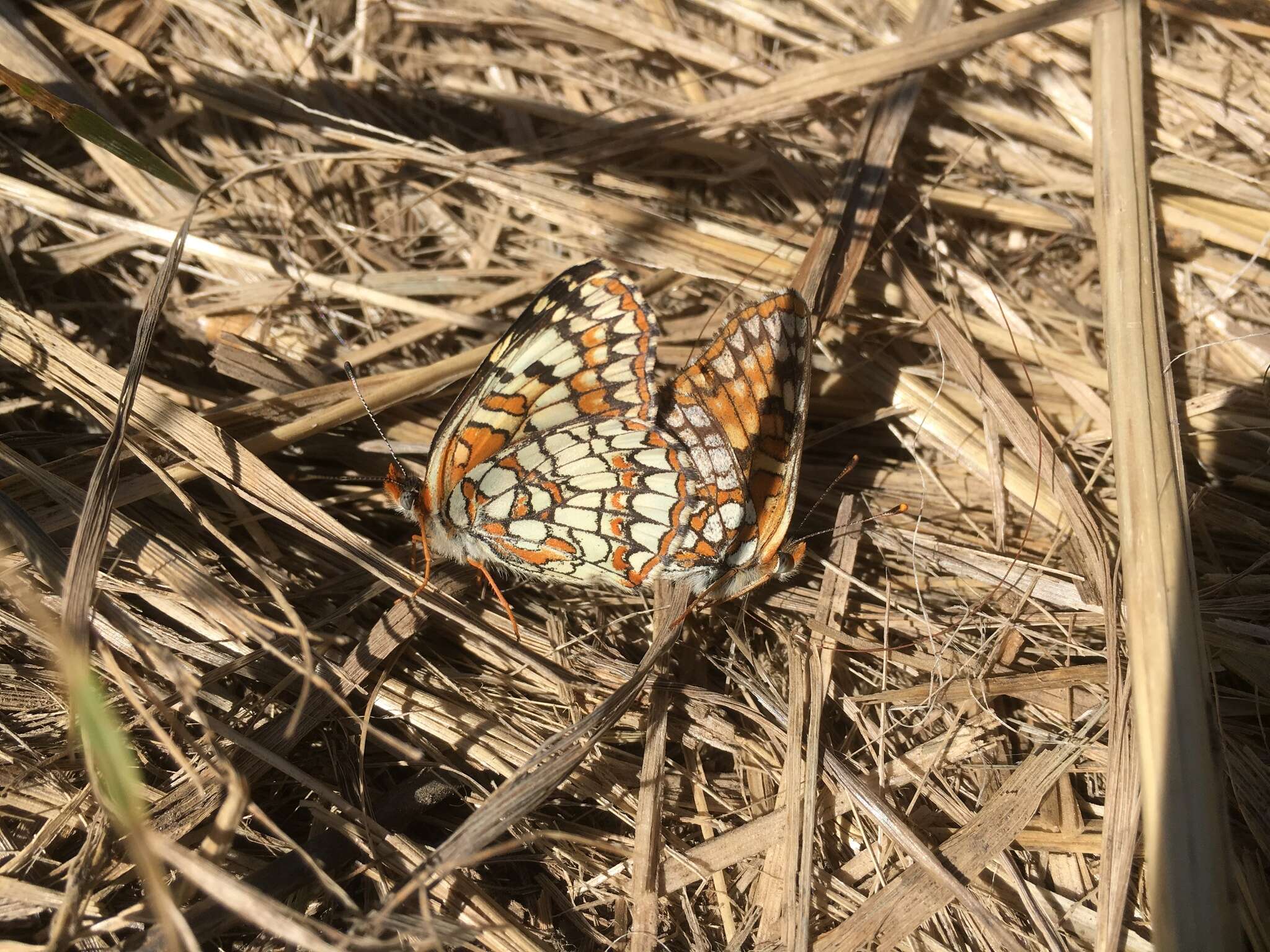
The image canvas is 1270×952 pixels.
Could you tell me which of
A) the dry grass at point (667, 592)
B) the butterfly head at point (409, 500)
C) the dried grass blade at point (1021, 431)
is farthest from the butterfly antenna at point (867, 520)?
the butterfly head at point (409, 500)

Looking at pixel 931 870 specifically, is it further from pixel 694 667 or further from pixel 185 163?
→ pixel 185 163

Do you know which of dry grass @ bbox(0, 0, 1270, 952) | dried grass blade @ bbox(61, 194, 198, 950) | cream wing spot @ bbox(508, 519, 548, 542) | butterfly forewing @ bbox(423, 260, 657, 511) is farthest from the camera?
cream wing spot @ bbox(508, 519, 548, 542)

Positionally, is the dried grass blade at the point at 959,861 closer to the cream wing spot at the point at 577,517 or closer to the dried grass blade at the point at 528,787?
the dried grass blade at the point at 528,787

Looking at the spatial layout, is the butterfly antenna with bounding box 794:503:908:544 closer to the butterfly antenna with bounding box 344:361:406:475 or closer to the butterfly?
the butterfly

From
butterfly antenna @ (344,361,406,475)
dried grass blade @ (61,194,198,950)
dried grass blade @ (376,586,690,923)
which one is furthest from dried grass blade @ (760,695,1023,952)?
dried grass blade @ (61,194,198,950)

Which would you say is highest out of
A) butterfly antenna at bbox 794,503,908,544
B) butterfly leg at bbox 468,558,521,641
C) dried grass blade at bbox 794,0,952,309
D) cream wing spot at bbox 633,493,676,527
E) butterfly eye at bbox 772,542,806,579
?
dried grass blade at bbox 794,0,952,309

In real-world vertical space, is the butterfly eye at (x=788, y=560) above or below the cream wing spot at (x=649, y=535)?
below

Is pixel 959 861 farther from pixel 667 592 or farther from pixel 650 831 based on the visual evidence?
pixel 667 592
